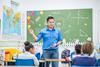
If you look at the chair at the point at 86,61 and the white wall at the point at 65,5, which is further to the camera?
the white wall at the point at 65,5

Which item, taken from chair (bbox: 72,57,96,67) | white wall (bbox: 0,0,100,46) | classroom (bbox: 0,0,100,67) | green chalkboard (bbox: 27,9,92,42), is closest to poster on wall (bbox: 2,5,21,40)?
classroom (bbox: 0,0,100,67)

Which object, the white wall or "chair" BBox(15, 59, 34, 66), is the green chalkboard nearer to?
the white wall

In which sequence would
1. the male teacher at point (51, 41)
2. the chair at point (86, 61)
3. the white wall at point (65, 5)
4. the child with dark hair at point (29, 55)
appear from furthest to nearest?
the white wall at point (65, 5)
the male teacher at point (51, 41)
the child with dark hair at point (29, 55)
the chair at point (86, 61)

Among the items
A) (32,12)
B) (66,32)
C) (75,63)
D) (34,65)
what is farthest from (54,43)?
(32,12)

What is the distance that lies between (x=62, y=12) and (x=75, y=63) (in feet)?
15.5

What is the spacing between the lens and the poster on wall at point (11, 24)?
6.75m

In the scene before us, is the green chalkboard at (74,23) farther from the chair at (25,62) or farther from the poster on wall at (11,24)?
the chair at (25,62)

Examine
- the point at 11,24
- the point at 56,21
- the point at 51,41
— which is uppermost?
the point at 56,21

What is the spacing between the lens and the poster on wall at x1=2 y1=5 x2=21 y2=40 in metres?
6.75

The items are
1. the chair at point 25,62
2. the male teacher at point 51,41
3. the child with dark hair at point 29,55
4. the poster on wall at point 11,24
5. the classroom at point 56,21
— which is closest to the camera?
the chair at point 25,62

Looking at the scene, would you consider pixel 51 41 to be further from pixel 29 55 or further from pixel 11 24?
pixel 11 24

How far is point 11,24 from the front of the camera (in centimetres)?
722

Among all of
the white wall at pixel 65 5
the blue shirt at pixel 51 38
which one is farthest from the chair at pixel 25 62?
the white wall at pixel 65 5

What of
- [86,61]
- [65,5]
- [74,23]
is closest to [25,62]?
[86,61]
